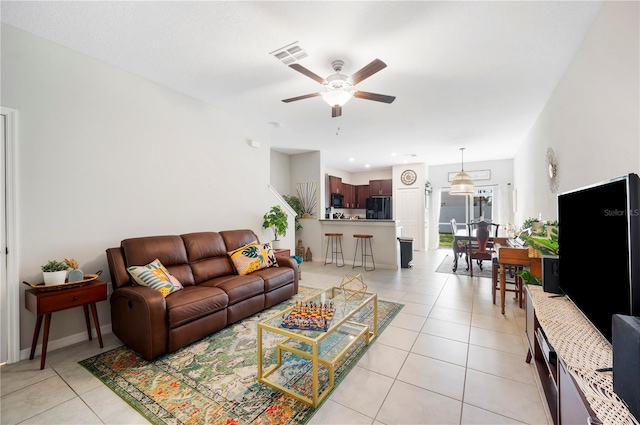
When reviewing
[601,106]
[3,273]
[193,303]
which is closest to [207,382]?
[193,303]

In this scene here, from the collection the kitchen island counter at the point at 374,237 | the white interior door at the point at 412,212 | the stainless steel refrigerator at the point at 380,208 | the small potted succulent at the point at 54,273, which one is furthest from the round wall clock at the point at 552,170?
the small potted succulent at the point at 54,273

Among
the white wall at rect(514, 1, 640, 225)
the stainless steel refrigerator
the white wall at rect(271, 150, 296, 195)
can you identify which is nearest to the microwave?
the stainless steel refrigerator

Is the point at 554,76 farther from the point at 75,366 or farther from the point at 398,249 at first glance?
the point at 75,366

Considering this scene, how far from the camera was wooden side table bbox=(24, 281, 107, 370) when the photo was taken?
81.8 inches

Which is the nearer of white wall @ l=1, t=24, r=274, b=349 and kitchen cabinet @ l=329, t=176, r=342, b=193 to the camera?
white wall @ l=1, t=24, r=274, b=349

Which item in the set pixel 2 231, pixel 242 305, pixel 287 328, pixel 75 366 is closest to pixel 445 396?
pixel 287 328

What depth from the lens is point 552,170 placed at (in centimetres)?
338

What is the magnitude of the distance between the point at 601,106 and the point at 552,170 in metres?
1.59

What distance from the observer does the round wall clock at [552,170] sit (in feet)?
10.8

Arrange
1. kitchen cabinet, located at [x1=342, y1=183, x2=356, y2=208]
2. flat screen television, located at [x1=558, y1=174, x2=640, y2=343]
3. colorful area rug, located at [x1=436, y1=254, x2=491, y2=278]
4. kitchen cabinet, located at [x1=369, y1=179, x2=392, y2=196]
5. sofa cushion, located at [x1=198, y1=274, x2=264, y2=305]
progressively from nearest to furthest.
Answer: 1. flat screen television, located at [x1=558, y1=174, x2=640, y2=343]
2. sofa cushion, located at [x1=198, y1=274, x2=264, y2=305]
3. colorful area rug, located at [x1=436, y1=254, x2=491, y2=278]
4. kitchen cabinet, located at [x1=342, y1=183, x2=356, y2=208]
5. kitchen cabinet, located at [x1=369, y1=179, x2=392, y2=196]

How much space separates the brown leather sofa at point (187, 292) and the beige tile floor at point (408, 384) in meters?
0.42

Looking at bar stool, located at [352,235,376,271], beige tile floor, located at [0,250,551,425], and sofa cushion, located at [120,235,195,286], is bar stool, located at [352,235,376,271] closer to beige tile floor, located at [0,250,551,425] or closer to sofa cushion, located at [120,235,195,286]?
beige tile floor, located at [0,250,551,425]

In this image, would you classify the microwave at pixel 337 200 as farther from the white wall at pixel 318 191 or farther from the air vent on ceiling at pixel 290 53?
the air vent on ceiling at pixel 290 53

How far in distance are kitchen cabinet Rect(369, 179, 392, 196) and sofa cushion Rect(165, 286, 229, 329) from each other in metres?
6.91
